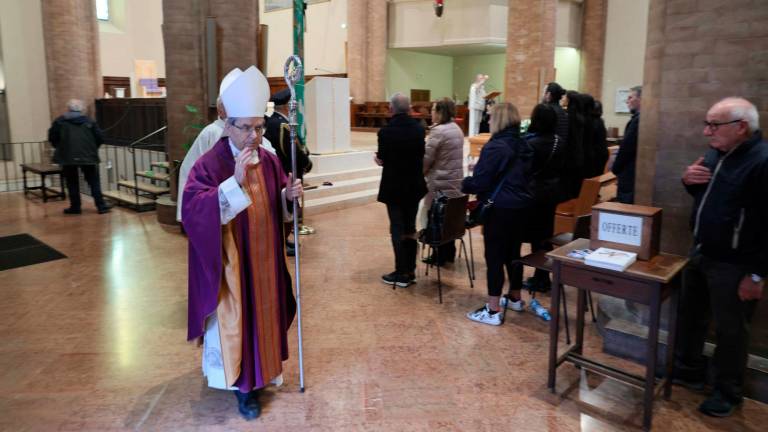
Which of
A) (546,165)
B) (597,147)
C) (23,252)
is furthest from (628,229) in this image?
(23,252)

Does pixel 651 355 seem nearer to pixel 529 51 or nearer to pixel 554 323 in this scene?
pixel 554 323

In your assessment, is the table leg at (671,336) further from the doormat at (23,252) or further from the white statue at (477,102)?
the white statue at (477,102)

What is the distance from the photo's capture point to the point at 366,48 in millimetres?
17531

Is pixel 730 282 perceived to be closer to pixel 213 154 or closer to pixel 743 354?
pixel 743 354

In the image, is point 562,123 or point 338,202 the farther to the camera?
point 338,202

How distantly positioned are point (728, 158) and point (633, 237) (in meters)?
0.57

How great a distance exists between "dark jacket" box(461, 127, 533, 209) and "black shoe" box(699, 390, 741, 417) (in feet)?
5.12

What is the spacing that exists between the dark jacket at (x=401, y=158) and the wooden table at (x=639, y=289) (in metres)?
1.77

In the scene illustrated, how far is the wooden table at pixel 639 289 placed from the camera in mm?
2668

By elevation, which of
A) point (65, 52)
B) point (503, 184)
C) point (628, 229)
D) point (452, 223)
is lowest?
point (452, 223)

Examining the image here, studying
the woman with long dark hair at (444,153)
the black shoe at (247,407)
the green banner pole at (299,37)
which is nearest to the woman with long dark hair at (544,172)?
the woman with long dark hair at (444,153)

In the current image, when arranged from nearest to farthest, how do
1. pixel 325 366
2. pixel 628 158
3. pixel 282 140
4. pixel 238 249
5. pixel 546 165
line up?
pixel 238 249, pixel 325 366, pixel 546 165, pixel 628 158, pixel 282 140

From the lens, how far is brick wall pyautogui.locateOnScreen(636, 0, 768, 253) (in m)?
2.96

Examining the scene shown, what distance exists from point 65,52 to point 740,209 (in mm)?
11157
